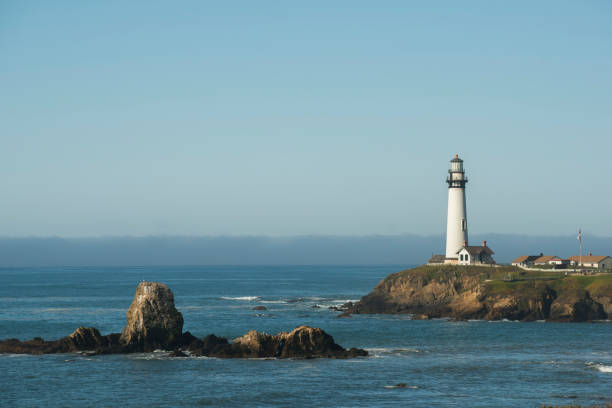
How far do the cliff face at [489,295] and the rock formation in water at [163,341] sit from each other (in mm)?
37240

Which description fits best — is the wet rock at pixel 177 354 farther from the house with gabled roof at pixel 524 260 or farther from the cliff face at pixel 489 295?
the house with gabled roof at pixel 524 260

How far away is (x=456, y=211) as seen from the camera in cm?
12044

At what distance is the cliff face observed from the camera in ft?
309

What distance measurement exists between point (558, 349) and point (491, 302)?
29776mm

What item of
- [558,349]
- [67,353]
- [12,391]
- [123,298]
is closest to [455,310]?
[558,349]

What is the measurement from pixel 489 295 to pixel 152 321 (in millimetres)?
50121

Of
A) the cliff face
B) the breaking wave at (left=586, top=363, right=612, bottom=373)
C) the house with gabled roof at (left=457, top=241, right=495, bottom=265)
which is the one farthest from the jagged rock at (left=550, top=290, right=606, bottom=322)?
the breaking wave at (left=586, top=363, right=612, bottom=373)

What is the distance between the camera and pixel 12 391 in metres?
51.0

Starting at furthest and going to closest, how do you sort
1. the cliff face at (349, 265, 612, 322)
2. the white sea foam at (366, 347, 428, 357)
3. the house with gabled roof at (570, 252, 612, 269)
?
the house with gabled roof at (570, 252, 612, 269), the cliff face at (349, 265, 612, 322), the white sea foam at (366, 347, 428, 357)

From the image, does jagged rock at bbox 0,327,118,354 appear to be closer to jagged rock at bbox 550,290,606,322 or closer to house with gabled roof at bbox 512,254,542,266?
jagged rock at bbox 550,290,606,322

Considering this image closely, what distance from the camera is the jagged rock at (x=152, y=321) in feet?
223

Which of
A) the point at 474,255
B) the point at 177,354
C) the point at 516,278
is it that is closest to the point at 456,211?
the point at 474,255

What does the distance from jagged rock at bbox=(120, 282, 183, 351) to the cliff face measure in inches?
1763

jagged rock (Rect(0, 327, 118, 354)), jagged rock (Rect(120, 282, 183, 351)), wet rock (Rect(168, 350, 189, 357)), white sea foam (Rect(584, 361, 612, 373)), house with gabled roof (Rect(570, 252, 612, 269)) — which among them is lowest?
white sea foam (Rect(584, 361, 612, 373))
